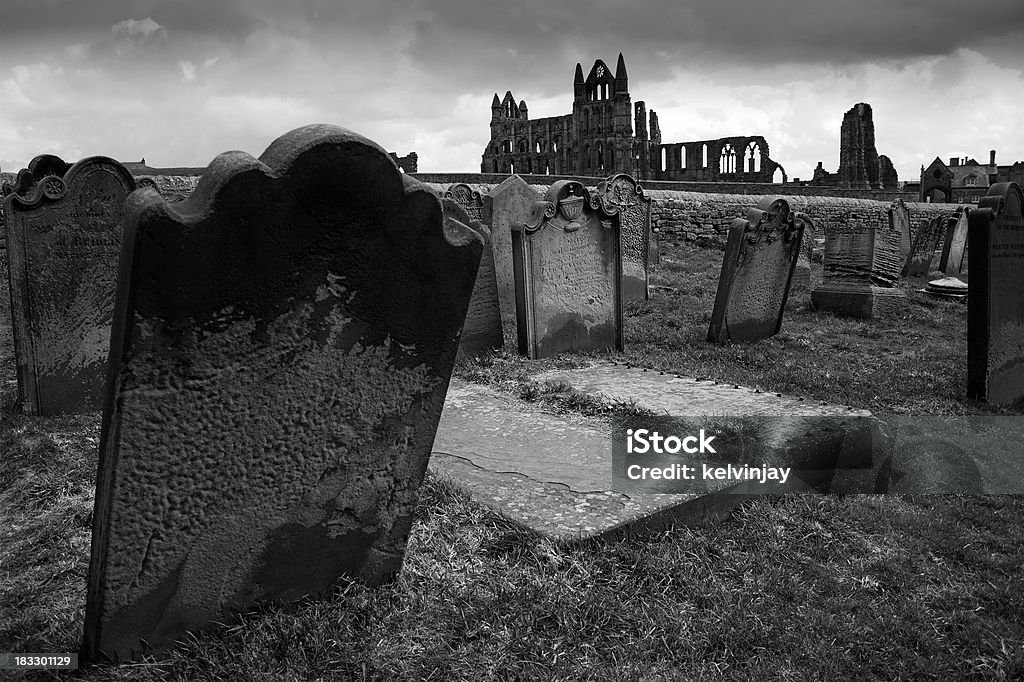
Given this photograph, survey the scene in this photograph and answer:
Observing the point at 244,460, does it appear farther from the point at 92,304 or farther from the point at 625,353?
the point at 625,353

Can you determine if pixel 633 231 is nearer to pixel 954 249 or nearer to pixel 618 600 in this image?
pixel 954 249

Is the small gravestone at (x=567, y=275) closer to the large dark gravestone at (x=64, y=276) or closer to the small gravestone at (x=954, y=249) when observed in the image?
the large dark gravestone at (x=64, y=276)

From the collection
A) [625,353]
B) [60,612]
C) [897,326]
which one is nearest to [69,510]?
[60,612]

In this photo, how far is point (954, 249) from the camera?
50.2 feet

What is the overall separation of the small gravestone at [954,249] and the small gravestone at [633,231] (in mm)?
7674

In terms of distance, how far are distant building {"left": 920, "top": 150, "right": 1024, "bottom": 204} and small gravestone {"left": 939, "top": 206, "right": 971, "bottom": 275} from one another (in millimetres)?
20957

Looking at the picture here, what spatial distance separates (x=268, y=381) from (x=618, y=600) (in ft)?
4.66

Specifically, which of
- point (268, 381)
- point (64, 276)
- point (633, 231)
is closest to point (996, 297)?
point (268, 381)

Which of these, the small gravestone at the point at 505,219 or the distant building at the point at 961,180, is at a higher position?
the distant building at the point at 961,180

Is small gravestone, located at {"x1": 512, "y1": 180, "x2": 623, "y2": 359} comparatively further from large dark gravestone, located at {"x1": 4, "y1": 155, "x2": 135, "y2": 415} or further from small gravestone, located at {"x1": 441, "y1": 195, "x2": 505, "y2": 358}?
large dark gravestone, located at {"x1": 4, "y1": 155, "x2": 135, "y2": 415}

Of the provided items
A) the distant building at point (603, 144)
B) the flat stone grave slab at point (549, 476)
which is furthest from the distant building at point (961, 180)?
the flat stone grave slab at point (549, 476)

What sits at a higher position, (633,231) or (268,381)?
(633,231)

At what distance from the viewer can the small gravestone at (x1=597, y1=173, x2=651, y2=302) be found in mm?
10578

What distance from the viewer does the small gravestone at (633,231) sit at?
10578 mm
